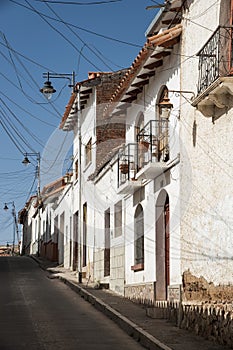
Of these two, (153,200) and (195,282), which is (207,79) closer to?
(195,282)

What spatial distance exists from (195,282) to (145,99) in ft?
21.8

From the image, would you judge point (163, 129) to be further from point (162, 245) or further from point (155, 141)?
point (162, 245)

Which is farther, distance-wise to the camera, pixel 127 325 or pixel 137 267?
pixel 137 267

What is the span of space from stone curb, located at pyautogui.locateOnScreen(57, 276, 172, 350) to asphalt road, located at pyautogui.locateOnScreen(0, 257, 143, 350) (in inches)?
5.2

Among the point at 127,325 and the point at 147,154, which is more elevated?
the point at 147,154

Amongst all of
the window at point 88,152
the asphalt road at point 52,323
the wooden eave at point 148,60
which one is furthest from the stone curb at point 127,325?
the window at point 88,152

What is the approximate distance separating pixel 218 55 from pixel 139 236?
26.6 feet

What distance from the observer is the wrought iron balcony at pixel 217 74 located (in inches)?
480

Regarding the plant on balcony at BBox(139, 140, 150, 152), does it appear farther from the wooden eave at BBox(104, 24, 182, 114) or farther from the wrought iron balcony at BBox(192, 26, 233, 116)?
the wrought iron balcony at BBox(192, 26, 233, 116)

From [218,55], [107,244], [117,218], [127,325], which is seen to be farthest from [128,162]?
[218,55]

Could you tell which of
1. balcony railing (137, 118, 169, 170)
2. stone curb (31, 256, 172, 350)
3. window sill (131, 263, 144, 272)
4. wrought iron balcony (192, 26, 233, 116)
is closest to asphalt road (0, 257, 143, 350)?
stone curb (31, 256, 172, 350)

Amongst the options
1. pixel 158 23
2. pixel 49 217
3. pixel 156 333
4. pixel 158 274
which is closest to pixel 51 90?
pixel 158 23

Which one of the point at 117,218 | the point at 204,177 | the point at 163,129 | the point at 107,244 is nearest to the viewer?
the point at 204,177

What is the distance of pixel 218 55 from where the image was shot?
1272 cm
